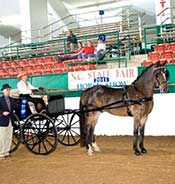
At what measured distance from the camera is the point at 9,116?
28.5 ft

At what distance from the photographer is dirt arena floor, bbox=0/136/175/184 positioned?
6121mm

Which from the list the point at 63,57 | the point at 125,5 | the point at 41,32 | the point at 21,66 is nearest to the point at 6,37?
the point at 41,32

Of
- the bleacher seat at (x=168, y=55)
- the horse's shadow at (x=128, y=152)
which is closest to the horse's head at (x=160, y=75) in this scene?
the horse's shadow at (x=128, y=152)

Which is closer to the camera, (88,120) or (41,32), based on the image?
(88,120)

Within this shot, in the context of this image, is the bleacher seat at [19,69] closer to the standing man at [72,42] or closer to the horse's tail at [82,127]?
the standing man at [72,42]

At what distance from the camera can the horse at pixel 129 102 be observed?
8.10 metres

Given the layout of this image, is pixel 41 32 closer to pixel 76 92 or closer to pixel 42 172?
pixel 76 92

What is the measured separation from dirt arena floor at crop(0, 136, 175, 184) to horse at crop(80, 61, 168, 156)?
0.36m

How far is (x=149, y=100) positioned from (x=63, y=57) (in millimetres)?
8934

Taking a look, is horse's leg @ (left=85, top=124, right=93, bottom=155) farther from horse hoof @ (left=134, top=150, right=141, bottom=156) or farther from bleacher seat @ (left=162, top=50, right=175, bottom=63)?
bleacher seat @ (left=162, top=50, right=175, bottom=63)

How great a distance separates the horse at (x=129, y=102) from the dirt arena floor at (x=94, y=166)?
36cm

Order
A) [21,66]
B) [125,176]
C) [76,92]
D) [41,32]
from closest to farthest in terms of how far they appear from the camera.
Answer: [125,176], [76,92], [21,66], [41,32]

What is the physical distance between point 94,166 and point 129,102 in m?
1.68

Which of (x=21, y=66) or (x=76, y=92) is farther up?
(x=21, y=66)
